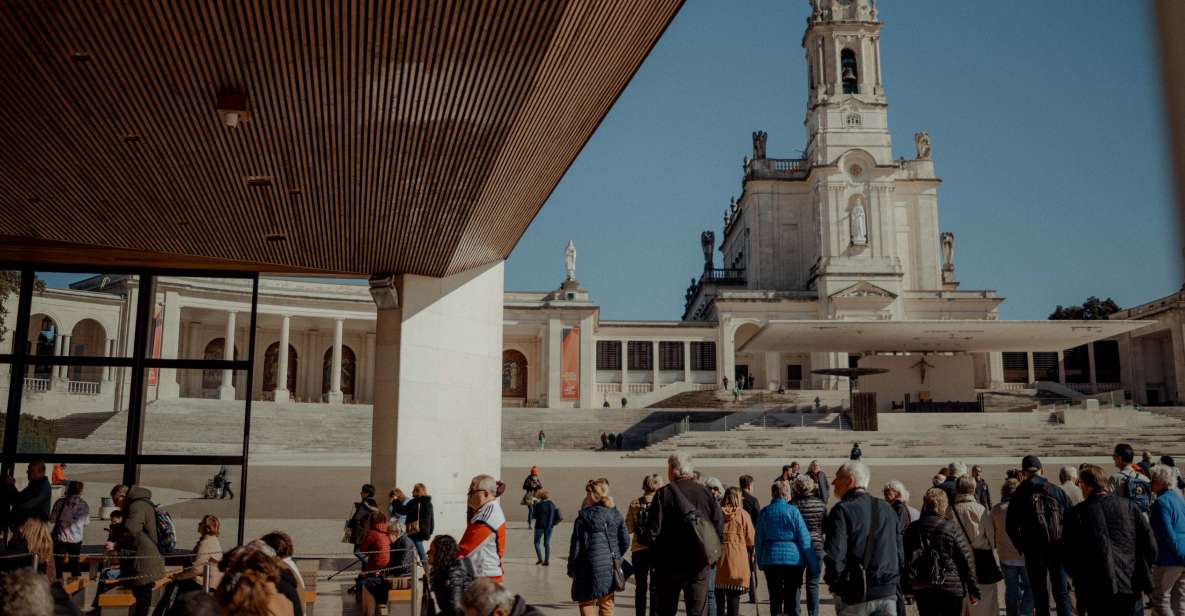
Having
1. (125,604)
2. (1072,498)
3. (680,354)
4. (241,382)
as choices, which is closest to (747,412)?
(680,354)

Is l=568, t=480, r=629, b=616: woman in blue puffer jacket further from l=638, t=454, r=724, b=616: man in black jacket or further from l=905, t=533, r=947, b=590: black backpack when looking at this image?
l=905, t=533, r=947, b=590: black backpack

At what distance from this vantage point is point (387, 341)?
13.9m

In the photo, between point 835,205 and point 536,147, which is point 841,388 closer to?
point 835,205

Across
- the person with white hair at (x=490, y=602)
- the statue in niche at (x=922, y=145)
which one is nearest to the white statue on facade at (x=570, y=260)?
the statue in niche at (x=922, y=145)

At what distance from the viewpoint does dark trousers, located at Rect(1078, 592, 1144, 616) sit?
677cm

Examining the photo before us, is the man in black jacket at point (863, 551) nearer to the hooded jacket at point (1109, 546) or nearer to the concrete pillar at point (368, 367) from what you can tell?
the hooded jacket at point (1109, 546)

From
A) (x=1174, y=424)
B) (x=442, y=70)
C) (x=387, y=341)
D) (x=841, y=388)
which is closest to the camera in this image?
(x=442, y=70)

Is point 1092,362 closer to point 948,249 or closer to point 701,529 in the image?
point 948,249

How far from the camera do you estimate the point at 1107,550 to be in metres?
6.75

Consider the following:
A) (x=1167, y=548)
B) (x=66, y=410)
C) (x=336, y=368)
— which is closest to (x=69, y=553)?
(x=66, y=410)

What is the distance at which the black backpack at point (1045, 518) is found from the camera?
756cm

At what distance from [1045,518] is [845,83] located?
56.8 meters

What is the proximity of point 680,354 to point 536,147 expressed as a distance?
51041 millimetres

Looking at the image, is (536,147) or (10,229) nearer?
(536,147)
